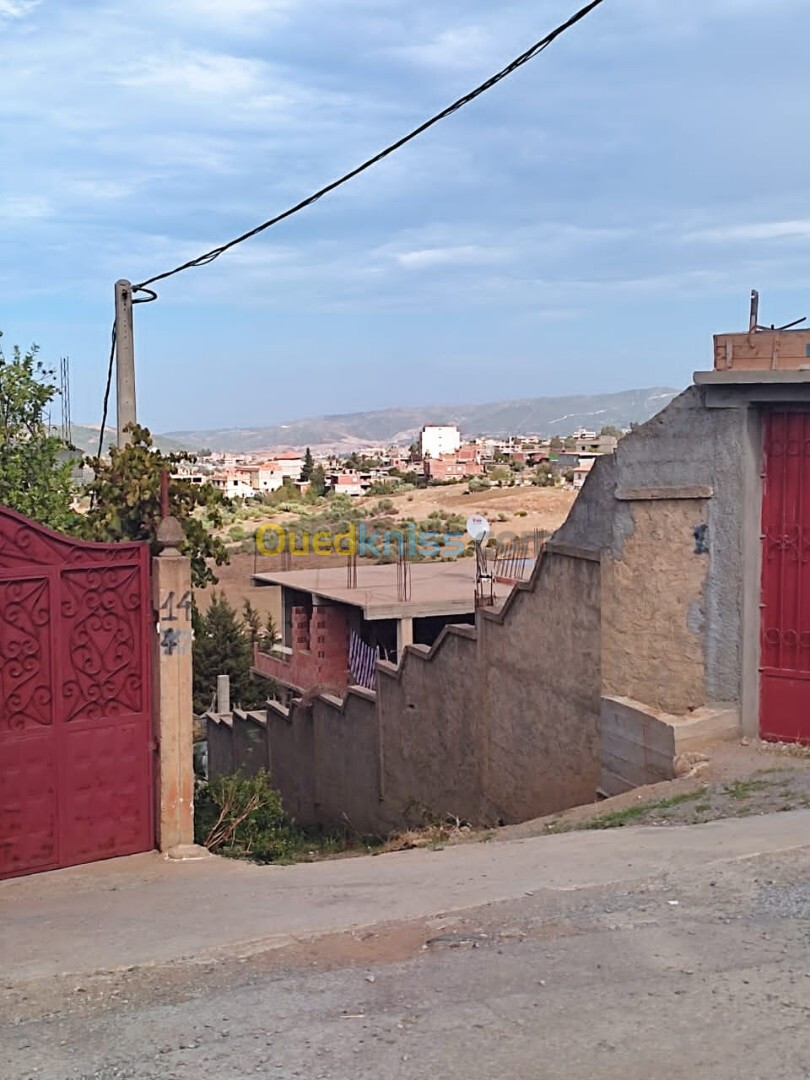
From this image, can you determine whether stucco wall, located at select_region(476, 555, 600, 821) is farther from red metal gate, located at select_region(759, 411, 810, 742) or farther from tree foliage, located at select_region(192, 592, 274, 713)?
tree foliage, located at select_region(192, 592, 274, 713)

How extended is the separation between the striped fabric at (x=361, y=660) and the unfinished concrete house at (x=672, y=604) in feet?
26.8

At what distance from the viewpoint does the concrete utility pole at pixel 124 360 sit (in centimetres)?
1429

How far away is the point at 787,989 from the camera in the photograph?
14.9 feet

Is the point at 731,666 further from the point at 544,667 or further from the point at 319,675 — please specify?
the point at 319,675

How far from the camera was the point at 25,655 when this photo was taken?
8.12 metres

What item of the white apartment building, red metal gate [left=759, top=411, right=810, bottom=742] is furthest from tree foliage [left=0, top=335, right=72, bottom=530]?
the white apartment building

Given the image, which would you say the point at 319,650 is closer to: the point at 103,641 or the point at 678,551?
the point at 678,551

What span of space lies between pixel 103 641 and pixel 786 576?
5.56 m

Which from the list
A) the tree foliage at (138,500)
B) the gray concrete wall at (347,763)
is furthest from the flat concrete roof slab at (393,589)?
the tree foliage at (138,500)

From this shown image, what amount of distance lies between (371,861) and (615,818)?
1909mm

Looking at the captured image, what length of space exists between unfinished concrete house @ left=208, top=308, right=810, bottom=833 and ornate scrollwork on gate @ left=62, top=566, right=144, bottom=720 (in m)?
4.35

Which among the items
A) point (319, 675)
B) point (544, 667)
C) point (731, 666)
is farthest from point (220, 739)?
point (731, 666)

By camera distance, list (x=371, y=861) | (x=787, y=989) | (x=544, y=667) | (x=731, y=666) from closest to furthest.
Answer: (x=787, y=989), (x=371, y=861), (x=731, y=666), (x=544, y=667)

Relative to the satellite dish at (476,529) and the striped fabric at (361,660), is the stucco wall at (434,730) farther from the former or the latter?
the striped fabric at (361,660)
